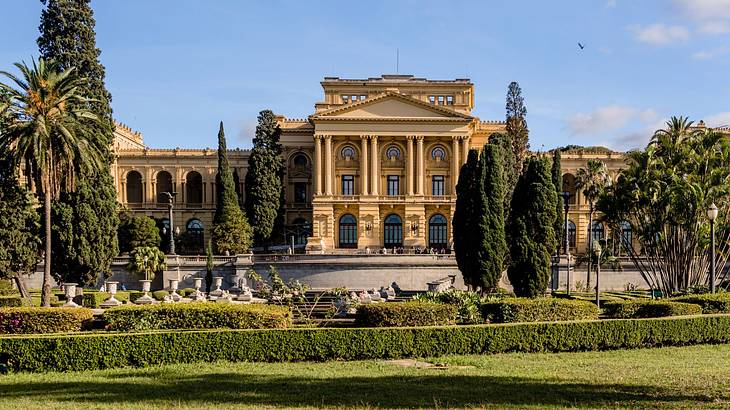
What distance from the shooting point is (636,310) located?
24125 mm

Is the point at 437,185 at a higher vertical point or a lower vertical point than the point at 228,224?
higher

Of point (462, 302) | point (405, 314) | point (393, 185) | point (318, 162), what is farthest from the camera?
point (393, 185)

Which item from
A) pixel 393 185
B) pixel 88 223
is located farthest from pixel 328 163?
pixel 88 223

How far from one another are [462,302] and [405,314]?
311cm

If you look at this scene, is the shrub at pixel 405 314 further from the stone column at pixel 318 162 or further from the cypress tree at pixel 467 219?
the stone column at pixel 318 162

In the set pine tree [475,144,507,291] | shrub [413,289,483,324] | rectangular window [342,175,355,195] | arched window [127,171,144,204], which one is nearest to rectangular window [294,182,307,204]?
rectangular window [342,175,355,195]

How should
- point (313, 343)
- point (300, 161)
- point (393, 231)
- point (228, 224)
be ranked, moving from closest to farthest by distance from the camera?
point (313, 343) → point (228, 224) → point (393, 231) → point (300, 161)

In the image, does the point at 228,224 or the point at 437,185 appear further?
the point at 437,185

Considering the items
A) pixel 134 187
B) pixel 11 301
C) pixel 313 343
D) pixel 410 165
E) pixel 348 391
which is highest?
pixel 410 165

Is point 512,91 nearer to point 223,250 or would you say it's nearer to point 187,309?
point 223,250

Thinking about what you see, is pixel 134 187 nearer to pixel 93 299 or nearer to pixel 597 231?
pixel 93 299

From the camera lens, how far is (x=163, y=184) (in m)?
77.7

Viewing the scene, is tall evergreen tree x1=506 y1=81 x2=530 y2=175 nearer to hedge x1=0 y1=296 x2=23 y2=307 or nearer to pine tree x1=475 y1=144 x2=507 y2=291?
pine tree x1=475 y1=144 x2=507 y2=291

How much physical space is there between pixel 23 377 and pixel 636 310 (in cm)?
1834
